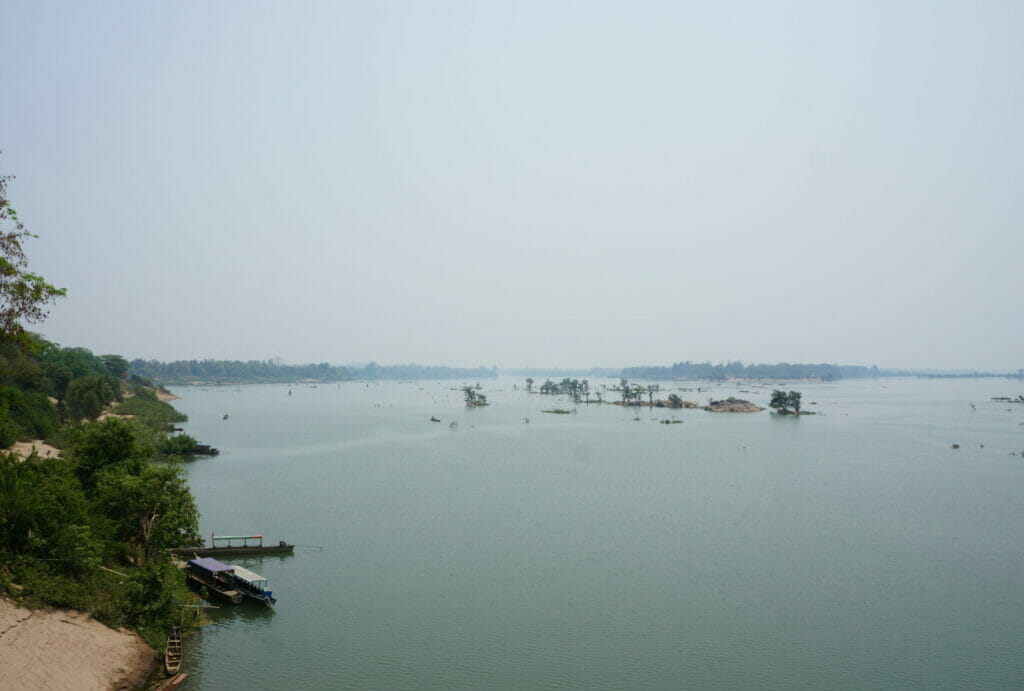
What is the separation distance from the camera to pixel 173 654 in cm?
1839

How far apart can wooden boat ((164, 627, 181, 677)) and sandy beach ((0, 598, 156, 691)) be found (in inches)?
24.5

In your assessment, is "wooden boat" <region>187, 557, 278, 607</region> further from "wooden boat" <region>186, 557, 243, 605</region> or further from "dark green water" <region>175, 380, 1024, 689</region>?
"dark green water" <region>175, 380, 1024, 689</region>

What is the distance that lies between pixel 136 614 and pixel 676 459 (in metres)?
48.9

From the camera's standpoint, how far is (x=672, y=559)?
2964 centimetres

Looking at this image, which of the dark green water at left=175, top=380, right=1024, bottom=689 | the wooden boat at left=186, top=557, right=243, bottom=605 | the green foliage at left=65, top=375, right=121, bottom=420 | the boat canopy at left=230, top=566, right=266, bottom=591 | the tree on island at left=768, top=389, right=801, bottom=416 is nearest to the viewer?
the dark green water at left=175, top=380, right=1024, bottom=689

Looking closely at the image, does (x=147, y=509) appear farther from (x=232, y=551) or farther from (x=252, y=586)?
(x=232, y=551)

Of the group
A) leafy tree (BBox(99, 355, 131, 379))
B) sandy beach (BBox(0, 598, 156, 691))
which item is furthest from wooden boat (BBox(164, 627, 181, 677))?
leafy tree (BBox(99, 355, 131, 379))

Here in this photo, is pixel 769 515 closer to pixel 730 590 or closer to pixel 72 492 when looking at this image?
pixel 730 590

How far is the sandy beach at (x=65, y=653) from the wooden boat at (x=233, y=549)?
10.3 metres

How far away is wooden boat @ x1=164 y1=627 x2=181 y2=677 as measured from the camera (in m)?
18.1

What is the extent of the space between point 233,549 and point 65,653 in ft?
43.0

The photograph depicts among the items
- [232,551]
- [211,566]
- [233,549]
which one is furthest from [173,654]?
[233,549]

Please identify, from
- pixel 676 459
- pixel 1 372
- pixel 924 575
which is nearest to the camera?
pixel 1 372

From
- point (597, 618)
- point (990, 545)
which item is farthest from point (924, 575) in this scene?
point (597, 618)
